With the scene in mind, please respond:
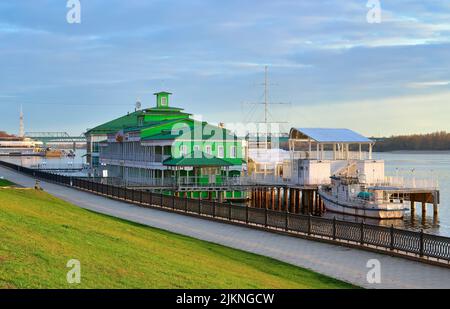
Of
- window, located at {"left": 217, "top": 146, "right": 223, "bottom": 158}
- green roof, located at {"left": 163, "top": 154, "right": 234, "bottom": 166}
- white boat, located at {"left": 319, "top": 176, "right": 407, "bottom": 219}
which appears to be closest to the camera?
white boat, located at {"left": 319, "top": 176, "right": 407, "bottom": 219}

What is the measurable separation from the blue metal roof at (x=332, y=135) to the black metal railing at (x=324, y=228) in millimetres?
25820

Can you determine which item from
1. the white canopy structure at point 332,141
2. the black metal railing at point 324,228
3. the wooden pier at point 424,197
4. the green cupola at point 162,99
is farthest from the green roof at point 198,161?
the green cupola at point 162,99

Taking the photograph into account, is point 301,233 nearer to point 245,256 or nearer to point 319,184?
point 245,256

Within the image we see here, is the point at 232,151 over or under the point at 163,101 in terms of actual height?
under

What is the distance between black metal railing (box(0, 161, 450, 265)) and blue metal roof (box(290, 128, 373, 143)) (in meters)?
25.8

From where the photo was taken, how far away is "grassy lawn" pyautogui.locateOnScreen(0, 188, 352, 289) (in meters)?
11.8

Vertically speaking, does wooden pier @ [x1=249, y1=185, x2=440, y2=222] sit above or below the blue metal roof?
below

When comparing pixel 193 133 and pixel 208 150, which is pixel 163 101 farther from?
pixel 208 150

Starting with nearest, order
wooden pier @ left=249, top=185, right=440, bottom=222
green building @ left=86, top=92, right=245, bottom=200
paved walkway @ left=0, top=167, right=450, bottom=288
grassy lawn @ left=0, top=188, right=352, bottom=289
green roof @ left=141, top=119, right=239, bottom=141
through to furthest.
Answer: grassy lawn @ left=0, top=188, right=352, bottom=289, paved walkway @ left=0, top=167, right=450, bottom=288, wooden pier @ left=249, top=185, right=440, bottom=222, green building @ left=86, top=92, right=245, bottom=200, green roof @ left=141, top=119, right=239, bottom=141

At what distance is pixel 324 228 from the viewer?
83.9 ft

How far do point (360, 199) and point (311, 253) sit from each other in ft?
99.7

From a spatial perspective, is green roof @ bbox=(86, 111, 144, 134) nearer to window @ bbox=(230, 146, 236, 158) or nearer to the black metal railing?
window @ bbox=(230, 146, 236, 158)

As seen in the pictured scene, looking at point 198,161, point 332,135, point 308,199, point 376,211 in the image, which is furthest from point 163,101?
point 376,211

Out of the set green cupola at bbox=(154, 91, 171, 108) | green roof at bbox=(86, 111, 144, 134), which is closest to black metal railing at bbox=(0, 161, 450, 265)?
green cupola at bbox=(154, 91, 171, 108)
